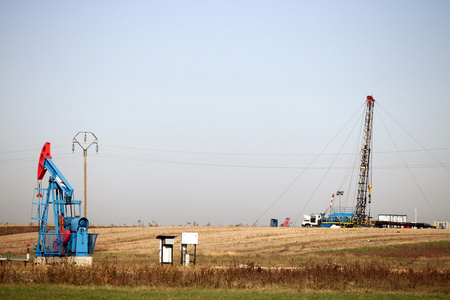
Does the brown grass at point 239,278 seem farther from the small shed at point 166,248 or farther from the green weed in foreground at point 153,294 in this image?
the small shed at point 166,248

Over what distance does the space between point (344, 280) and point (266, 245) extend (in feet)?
84.2

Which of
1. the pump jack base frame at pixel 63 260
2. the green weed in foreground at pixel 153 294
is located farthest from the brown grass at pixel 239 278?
the pump jack base frame at pixel 63 260

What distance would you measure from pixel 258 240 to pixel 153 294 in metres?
32.7

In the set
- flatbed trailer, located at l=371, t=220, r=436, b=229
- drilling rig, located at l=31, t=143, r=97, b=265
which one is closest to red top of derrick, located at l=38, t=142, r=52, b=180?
drilling rig, located at l=31, t=143, r=97, b=265

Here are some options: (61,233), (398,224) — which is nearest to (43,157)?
(61,233)

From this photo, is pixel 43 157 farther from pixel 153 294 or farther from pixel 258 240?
pixel 258 240

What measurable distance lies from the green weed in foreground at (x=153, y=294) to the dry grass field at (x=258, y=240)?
19.3 metres

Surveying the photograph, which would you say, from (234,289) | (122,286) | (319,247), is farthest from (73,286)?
(319,247)

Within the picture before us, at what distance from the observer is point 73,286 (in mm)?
23188

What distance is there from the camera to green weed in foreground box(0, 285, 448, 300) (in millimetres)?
20516

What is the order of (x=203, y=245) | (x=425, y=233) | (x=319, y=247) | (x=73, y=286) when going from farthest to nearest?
(x=425, y=233) < (x=203, y=245) < (x=319, y=247) < (x=73, y=286)

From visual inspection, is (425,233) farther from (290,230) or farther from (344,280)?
(344,280)

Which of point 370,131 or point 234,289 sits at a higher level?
point 370,131

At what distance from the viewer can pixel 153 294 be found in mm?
21312
